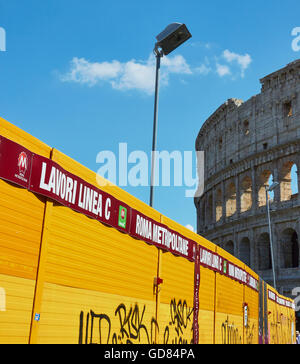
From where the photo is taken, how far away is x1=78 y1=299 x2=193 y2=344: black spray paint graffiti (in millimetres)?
5520

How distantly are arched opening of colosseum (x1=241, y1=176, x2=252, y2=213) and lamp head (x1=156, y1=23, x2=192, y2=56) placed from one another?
31100 millimetres

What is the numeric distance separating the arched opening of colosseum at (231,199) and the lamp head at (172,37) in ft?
107

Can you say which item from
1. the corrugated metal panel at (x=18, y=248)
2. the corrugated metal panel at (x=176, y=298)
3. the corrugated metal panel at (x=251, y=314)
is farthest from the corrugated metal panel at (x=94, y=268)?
the corrugated metal panel at (x=251, y=314)

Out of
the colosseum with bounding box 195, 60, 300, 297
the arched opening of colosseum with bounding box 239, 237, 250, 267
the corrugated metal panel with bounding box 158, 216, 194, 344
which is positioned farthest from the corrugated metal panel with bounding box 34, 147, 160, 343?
the arched opening of colosseum with bounding box 239, 237, 250, 267

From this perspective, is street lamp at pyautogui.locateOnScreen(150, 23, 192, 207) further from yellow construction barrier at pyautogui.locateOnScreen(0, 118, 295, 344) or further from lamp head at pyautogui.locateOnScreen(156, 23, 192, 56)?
yellow construction barrier at pyautogui.locateOnScreen(0, 118, 295, 344)

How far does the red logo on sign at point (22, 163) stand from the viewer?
4445 millimetres

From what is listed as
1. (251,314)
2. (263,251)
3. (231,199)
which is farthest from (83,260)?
(231,199)

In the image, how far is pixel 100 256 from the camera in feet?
19.2

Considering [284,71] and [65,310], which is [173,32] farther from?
[284,71]

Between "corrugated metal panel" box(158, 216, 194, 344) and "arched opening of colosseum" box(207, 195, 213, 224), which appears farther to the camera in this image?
"arched opening of colosseum" box(207, 195, 213, 224)

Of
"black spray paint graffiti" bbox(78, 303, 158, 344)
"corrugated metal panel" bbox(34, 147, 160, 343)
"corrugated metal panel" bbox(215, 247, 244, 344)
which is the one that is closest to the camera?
"corrugated metal panel" bbox(34, 147, 160, 343)

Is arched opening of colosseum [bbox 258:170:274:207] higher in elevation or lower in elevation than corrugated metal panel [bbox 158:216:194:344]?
higher

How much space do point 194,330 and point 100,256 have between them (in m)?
4.19
